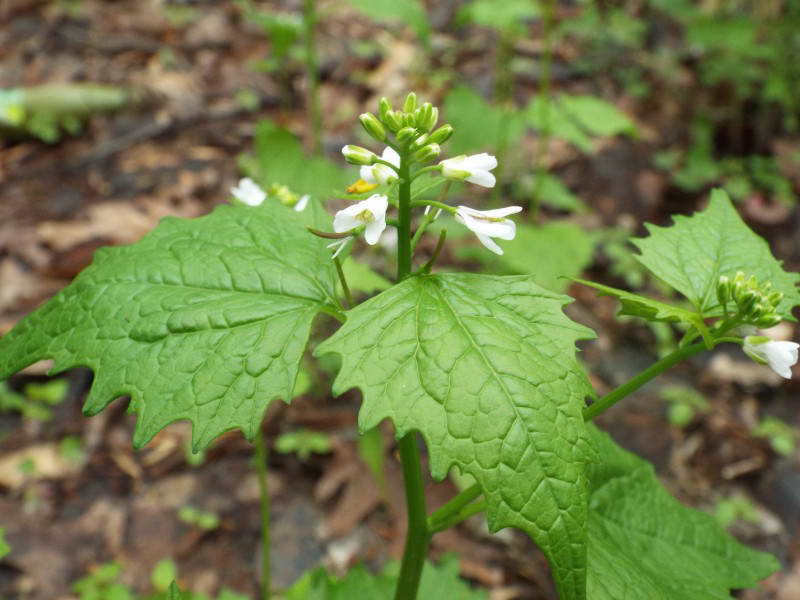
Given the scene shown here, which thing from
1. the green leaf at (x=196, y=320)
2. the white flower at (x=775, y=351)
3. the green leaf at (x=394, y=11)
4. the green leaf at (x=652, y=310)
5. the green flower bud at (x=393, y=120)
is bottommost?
the green leaf at (x=394, y=11)

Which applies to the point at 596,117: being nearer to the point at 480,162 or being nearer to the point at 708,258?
the point at 708,258

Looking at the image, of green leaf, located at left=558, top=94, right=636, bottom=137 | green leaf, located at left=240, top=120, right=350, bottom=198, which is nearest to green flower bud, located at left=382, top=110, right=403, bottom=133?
green leaf, located at left=240, top=120, right=350, bottom=198

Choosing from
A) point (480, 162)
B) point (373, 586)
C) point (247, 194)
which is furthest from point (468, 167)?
point (373, 586)

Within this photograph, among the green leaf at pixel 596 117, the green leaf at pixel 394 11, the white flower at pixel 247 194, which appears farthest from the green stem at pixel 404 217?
the green leaf at pixel 596 117

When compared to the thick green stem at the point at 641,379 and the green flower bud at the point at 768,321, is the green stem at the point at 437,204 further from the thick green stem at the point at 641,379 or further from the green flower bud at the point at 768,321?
the green flower bud at the point at 768,321

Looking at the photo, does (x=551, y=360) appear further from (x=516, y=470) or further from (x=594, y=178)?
(x=594, y=178)

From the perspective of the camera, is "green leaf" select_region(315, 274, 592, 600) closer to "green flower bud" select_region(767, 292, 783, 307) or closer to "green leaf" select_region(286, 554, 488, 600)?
"green flower bud" select_region(767, 292, 783, 307)

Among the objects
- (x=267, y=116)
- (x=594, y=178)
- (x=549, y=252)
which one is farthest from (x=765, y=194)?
(x=267, y=116)
